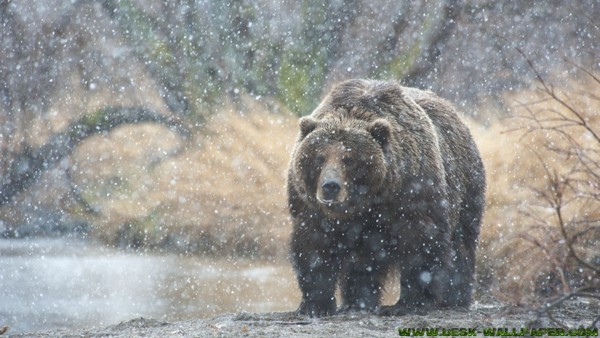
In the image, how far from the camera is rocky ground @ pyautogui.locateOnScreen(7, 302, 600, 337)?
4660 millimetres

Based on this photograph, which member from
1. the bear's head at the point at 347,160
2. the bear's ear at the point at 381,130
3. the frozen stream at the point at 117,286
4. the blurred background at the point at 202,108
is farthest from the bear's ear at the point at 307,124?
the blurred background at the point at 202,108

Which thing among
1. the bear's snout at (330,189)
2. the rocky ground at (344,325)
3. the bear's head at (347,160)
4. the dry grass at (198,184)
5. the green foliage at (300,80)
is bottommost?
the rocky ground at (344,325)

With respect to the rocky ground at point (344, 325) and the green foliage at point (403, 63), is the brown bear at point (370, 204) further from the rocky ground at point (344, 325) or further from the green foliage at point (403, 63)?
the green foliage at point (403, 63)

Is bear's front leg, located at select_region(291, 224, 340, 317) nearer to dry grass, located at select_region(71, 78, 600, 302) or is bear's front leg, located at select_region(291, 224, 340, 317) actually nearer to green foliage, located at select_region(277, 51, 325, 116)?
dry grass, located at select_region(71, 78, 600, 302)

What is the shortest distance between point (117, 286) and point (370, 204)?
8914 mm

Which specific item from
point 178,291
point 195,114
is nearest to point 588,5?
point 195,114

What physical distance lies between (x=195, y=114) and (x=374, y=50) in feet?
13.3

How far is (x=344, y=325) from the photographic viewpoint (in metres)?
5.05

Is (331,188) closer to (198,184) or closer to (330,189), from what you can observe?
(330,189)

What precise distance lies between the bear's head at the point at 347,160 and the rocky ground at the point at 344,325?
0.84 metres

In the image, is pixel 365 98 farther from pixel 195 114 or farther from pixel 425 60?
pixel 195 114

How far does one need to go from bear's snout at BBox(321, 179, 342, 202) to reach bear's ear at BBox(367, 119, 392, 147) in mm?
605

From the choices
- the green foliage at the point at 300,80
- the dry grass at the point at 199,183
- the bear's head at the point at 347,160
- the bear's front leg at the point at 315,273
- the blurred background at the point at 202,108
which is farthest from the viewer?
the green foliage at the point at 300,80

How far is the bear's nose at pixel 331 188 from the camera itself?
16.8 feet
